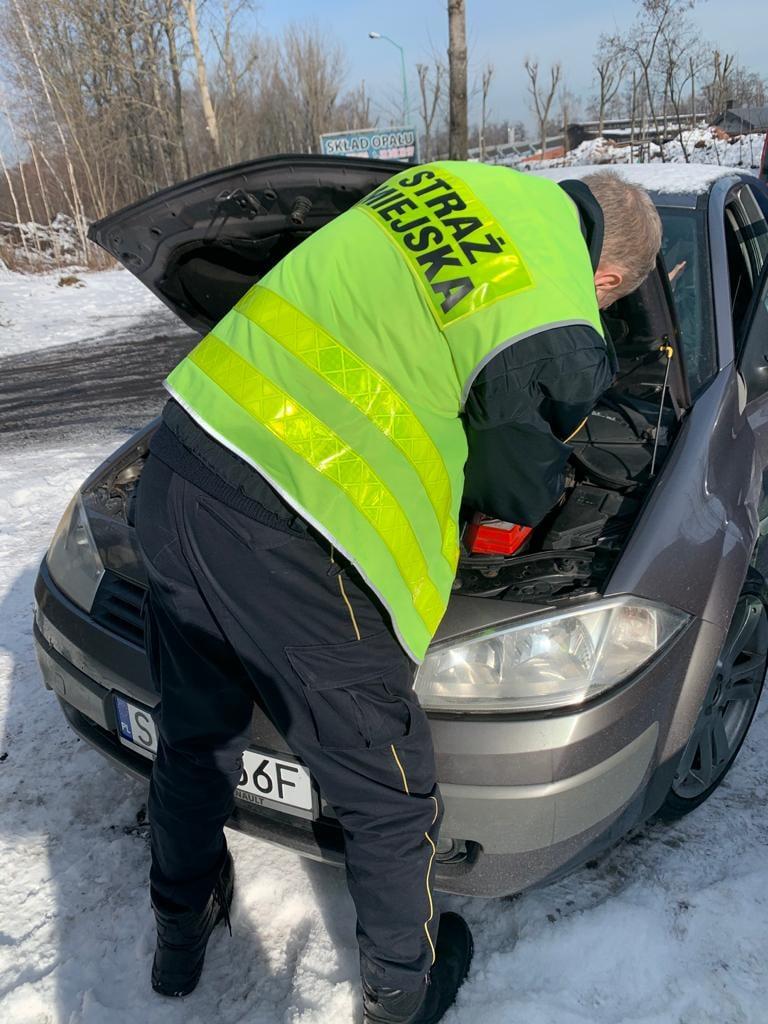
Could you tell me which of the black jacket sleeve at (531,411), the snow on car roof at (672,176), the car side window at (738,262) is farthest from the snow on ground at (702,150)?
the black jacket sleeve at (531,411)

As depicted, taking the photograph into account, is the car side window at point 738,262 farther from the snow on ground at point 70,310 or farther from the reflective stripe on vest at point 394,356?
the snow on ground at point 70,310

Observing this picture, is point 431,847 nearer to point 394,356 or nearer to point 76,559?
point 394,356

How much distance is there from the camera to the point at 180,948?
175 cm

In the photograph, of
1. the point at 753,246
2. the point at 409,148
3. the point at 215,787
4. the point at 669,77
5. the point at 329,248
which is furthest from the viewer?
the point at 669,77

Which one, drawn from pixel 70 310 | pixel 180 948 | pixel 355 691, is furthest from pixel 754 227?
pixel 70 310

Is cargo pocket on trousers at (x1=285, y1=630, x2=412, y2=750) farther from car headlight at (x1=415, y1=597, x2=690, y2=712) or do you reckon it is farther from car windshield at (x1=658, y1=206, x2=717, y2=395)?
car windshield at (x1=658, y1=206, x2=717, y2=395)

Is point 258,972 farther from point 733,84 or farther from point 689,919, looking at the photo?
point 733,84

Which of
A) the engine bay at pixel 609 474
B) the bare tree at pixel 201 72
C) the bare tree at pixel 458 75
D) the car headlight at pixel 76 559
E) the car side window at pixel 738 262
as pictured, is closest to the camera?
the engine bay at pixel 609 474

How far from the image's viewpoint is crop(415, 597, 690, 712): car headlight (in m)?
1.62

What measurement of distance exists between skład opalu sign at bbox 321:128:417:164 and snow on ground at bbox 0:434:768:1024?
19089mm

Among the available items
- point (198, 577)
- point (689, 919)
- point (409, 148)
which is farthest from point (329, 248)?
point (409, 148)

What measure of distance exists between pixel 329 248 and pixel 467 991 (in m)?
1.63

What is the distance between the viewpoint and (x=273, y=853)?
7.14ft

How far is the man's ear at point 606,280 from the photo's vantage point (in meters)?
1.60
